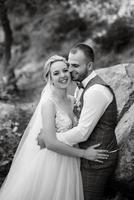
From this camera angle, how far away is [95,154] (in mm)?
4059

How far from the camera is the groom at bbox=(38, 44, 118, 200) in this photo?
3926 mm

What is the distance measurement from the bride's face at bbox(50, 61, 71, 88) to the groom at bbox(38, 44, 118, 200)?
0.08 metres

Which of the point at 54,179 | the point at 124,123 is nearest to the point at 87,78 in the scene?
the point at 124,123

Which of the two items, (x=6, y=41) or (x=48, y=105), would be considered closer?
(x=48, y=105)

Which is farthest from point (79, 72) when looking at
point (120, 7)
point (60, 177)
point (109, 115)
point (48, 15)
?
point (48, 15)

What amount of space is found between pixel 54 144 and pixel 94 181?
576 mm

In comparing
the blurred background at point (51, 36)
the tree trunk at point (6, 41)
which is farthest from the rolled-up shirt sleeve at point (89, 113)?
the tree trunk at point (6, 41)

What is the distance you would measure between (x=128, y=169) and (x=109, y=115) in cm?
69

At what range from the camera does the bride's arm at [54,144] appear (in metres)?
4.04

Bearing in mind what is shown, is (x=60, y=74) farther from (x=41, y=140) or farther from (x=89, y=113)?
(x=41, y=140)

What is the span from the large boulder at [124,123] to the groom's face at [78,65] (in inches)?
32.1

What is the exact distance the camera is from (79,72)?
4.11m

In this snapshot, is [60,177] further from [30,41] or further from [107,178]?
[30,41]

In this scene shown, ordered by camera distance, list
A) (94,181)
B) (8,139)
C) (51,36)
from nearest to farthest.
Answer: (94,181), (8,139), (51,36)
